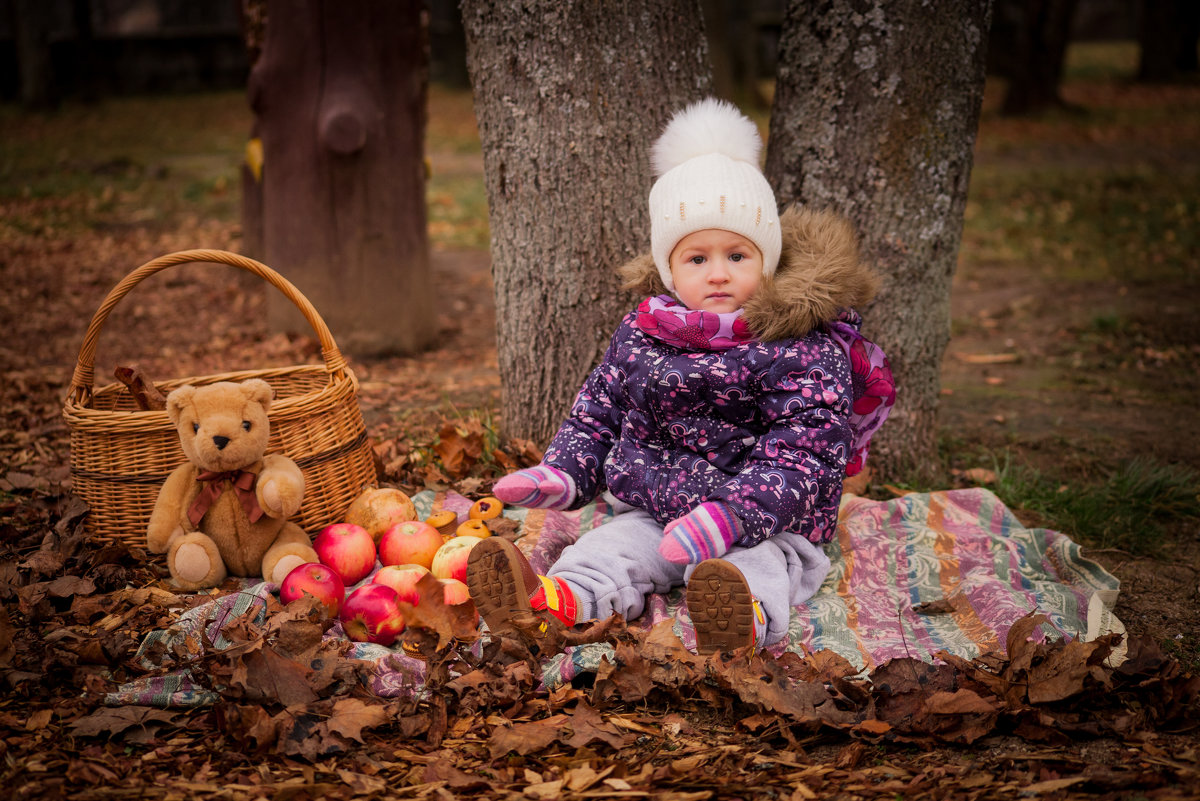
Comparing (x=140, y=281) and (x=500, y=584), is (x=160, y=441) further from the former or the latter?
(x=500, y=584)

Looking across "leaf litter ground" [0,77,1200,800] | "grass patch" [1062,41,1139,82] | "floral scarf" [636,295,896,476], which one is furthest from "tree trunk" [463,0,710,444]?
"grass patch" [1062,41,1139,82]

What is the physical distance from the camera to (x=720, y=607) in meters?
2.56

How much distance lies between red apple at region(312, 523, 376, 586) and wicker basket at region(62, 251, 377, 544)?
0.19 m

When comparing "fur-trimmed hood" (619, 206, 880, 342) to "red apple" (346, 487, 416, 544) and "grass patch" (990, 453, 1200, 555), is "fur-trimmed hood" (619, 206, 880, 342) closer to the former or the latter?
"red apple" (346, 487, 416, 544)

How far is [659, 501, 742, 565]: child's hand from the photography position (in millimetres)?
2711

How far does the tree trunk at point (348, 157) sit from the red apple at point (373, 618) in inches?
133

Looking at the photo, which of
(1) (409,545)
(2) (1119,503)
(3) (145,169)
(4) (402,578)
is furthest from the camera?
(3) (145,169)

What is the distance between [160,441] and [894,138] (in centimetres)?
280

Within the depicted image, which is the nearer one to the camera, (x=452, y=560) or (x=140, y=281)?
→ (x=452, y=560)

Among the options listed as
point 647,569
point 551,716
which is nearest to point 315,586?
point 551,716

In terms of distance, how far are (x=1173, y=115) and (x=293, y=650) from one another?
1921 centimetres

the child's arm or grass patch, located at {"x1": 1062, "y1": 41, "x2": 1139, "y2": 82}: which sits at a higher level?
grass patch, located at {"x1": 1062, "y1": 41, "x2": 1139, "y2": 82}

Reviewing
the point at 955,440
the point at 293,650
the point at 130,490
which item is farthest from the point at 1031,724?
the point at 130,490

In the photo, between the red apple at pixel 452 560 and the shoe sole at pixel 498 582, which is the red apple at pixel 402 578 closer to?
the red apple at pixel 452 560
